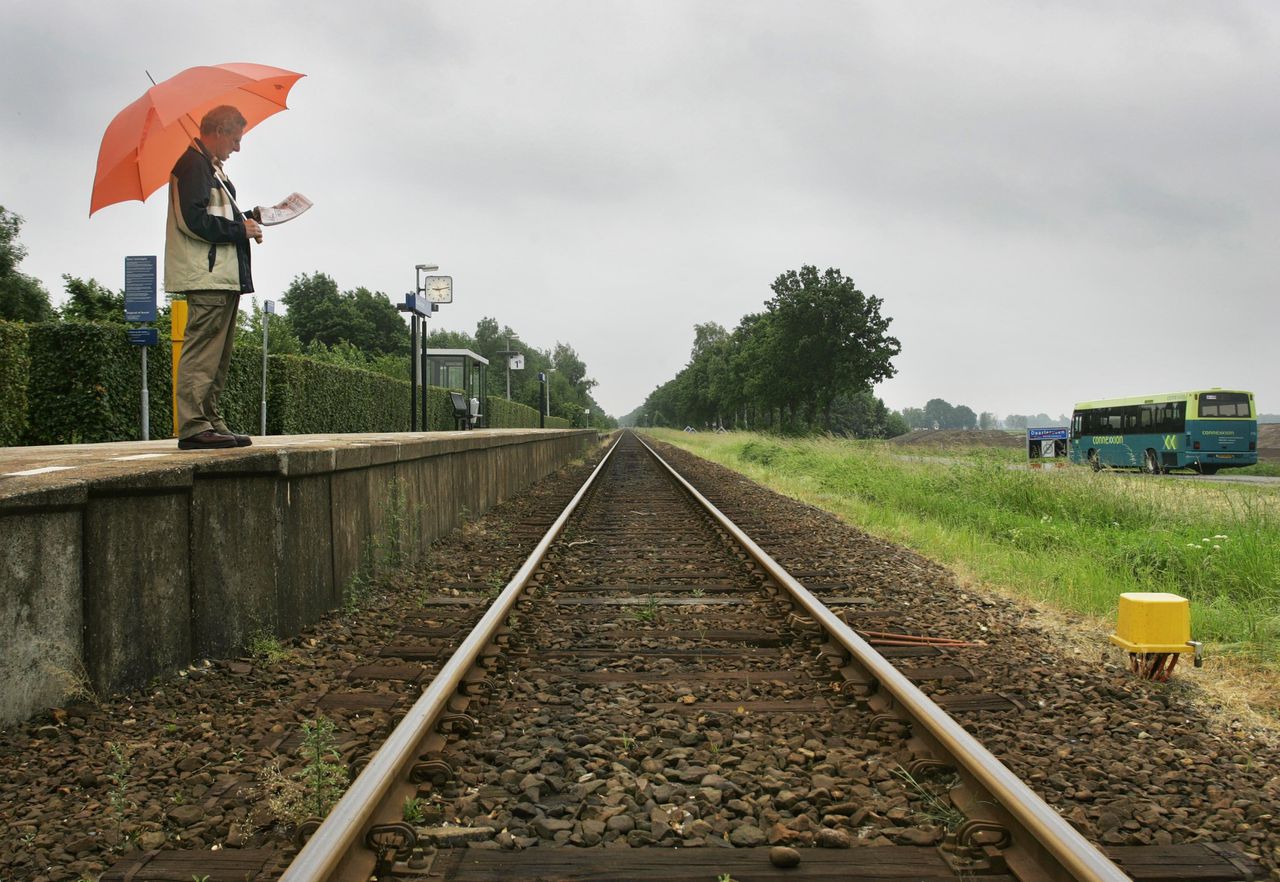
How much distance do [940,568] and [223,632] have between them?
5.41 m

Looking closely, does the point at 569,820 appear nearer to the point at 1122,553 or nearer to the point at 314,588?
the point at 314,588

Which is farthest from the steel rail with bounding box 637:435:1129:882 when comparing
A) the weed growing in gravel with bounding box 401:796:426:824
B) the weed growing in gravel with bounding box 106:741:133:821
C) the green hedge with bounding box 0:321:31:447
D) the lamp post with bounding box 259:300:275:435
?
the lamp post with bounding box 259:300:275:435

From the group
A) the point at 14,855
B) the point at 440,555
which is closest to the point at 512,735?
the point at 14,855

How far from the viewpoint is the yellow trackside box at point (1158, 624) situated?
12.1 feet

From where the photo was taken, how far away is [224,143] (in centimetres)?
471

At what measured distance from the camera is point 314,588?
15.5ft

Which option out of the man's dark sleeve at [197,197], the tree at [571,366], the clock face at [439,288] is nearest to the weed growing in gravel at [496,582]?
the man's dark sleeve at [197,197]

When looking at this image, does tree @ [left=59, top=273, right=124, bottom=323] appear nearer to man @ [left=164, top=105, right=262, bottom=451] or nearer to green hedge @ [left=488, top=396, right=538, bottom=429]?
green hedge @ [left=488, top=396, right=538, bottom=429]

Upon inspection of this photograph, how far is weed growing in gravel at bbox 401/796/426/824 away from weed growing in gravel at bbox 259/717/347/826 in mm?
215

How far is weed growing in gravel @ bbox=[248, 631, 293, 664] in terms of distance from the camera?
3920mm

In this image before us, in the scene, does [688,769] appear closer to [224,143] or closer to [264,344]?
[224,143]

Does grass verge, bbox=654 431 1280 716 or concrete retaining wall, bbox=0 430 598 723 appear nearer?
concrete retaining wall, bbox=0 430 598 723

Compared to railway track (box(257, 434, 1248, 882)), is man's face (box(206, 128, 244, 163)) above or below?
above

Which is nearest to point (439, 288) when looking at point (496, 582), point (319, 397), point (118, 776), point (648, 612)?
point (319, 397)
